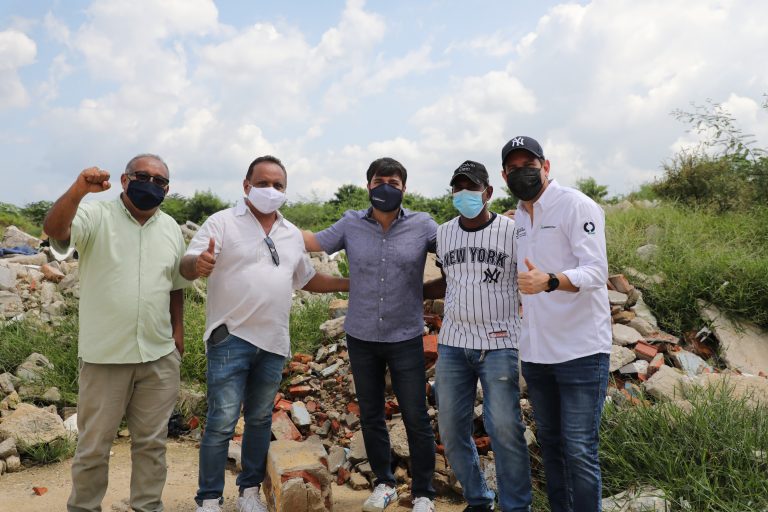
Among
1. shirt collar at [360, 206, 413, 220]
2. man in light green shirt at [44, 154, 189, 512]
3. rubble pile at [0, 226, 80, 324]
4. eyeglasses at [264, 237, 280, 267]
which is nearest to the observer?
Answer: man in light green shirt at [44, 154, 189, 512]

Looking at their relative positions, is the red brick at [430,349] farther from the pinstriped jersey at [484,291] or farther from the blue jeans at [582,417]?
the blue jeans at [582,417]

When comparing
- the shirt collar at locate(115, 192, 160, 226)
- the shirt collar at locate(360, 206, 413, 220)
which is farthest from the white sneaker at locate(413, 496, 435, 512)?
the shirt collar at locate(115, 192, 160, 226)

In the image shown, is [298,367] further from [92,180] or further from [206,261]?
[92,180]

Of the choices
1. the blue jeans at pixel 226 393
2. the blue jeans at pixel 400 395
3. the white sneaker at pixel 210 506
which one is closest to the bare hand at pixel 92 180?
the blue jeans at pixel 226 393

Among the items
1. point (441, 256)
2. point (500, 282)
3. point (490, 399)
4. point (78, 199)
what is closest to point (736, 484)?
point (490, 399)

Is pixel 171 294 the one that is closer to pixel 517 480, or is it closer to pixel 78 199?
pixel 78 199

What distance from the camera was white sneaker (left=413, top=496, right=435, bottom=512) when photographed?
4031 millimetres

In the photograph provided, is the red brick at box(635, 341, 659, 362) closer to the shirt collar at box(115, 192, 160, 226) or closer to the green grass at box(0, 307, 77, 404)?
the shirt collar at box(115, 192, 160, 226)

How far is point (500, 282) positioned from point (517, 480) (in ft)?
3.80

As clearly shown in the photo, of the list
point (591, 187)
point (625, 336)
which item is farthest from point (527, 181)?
point (591, 187)

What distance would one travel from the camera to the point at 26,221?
19.4 m

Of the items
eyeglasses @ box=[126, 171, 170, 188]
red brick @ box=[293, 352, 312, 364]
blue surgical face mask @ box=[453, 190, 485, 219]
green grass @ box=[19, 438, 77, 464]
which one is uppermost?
eyeglasses @ box=[126, 171, 170, 188]

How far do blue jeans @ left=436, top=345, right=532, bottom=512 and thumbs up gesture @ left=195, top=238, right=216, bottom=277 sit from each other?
4.83ft

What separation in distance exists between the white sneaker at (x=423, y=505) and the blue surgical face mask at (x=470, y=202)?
1.91 meters
